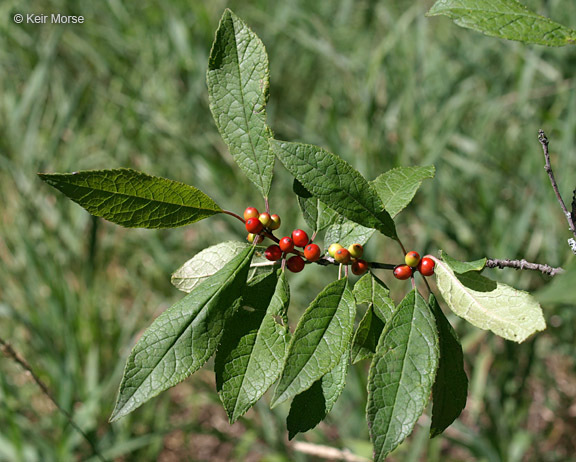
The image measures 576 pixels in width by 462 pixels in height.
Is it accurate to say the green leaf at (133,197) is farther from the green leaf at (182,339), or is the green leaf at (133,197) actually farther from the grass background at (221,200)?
the grass background at (221,200)

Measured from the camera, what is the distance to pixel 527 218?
161cm

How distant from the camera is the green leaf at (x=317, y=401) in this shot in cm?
54

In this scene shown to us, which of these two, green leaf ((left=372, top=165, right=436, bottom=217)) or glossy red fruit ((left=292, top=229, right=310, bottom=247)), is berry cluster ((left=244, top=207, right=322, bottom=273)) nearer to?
glossy red fruit ((left=292, top=229, right=310, bottom=247))

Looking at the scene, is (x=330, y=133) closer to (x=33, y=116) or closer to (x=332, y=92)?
(x=332, y=92)

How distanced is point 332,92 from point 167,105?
0.68 metres

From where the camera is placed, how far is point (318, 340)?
0.51 meters

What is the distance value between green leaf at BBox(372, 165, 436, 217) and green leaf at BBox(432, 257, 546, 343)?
8 centimetres

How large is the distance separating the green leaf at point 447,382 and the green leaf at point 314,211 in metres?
0.14

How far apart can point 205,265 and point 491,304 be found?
313 millimetres

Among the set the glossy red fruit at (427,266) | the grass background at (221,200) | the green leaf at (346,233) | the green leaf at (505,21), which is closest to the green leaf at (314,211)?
the green leaf at (346,233)

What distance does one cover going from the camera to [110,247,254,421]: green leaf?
0.50 meters

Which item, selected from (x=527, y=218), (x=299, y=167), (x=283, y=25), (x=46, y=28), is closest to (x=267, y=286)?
(x=299, y=167)

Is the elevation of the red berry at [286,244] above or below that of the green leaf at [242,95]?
below

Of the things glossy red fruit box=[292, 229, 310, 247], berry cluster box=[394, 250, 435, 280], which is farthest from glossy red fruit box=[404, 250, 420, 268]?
glossy red fruit box=[292, 229, 310, 247]
